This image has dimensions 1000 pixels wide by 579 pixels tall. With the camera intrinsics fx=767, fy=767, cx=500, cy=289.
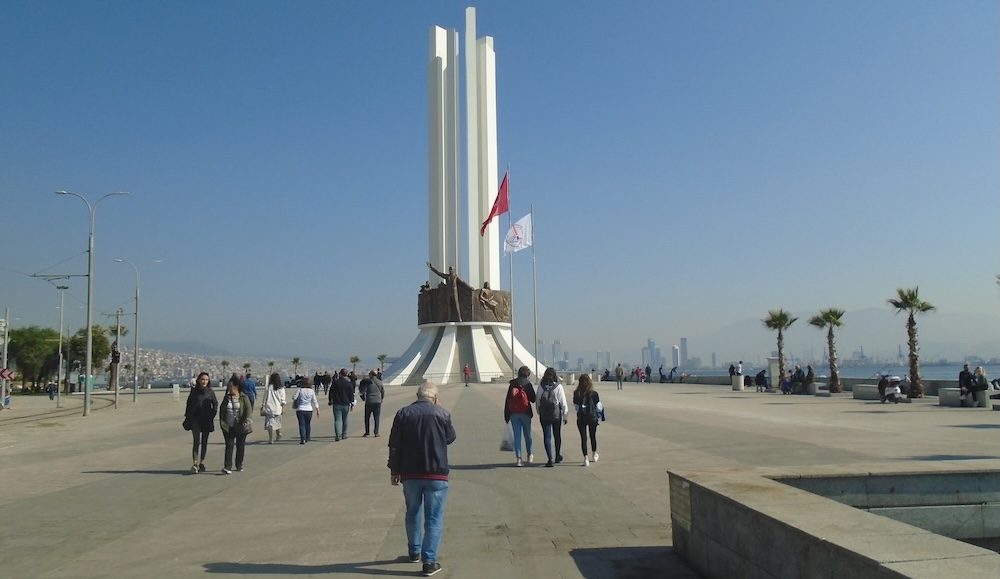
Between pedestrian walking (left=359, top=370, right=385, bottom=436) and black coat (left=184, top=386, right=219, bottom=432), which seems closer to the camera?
black coat (left=184, top=386, right=219, bottom=432)

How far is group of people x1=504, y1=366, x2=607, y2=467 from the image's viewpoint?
10859 millimetres

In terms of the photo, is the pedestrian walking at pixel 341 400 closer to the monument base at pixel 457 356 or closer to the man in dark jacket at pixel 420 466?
the man in dark jacket at pixel 420 466

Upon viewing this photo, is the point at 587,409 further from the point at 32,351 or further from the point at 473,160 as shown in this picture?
the point at 32,351

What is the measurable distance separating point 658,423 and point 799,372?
17.6 m

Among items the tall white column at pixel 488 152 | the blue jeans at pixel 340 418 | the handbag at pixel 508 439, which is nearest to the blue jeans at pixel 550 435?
the handbag at pixel 508 439

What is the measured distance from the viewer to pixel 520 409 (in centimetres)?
1112

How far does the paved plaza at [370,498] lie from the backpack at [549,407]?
2.35 ft

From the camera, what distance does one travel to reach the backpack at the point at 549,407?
10.9 m

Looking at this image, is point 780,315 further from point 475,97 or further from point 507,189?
point 475,97

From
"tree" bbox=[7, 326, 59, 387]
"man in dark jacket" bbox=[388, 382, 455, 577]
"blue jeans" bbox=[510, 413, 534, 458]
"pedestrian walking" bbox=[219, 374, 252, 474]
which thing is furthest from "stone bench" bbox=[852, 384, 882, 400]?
"tree" bbox=[7, 326, 59, 387]

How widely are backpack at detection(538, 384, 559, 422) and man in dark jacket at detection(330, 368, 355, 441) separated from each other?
211 inches

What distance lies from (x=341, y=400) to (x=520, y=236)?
1737cm

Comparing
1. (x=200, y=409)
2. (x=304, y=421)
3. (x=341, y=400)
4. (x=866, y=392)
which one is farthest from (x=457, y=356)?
(x=200, y=409)

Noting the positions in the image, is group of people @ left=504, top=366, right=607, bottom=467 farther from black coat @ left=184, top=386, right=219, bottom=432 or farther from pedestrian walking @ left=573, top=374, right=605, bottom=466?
black coat @ left=184, top=386, right=219, bottom=432
